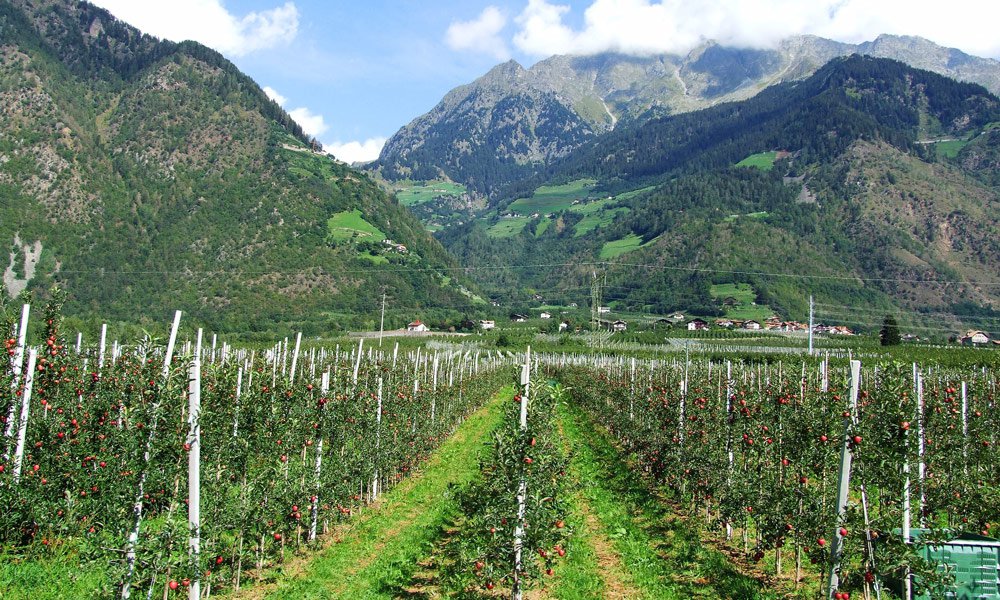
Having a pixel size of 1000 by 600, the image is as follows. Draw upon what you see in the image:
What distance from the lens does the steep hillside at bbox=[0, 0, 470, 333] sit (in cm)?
10600

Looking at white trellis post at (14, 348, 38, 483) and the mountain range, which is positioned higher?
the mountain range

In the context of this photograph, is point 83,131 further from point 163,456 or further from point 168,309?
point 163,456

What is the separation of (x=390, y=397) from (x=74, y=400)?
8.66 meters

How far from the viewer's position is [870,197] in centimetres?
16612

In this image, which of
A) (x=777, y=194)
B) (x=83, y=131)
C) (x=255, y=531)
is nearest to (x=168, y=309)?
(x=83, y=131)

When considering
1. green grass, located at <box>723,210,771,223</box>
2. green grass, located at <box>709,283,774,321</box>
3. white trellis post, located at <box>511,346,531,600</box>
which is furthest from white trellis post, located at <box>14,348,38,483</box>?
green grass, located at <box>723,210,771,223</box>

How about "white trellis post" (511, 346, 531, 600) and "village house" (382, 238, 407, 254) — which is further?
"village house" (382, 238, 407, 254)

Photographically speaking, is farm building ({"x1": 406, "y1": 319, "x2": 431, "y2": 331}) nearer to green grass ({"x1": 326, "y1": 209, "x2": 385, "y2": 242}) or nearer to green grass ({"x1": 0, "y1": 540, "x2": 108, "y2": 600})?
green grass ({"x1": 326, "y1": 209, "x2": 385, "y2": 242})

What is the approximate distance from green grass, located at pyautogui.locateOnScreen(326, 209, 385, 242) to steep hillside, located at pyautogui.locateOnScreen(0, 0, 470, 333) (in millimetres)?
569

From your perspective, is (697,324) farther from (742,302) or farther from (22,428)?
(22,428)

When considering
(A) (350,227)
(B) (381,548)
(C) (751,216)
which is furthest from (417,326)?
(C) (751,216)

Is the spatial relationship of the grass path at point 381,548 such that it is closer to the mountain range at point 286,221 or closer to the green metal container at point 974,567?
the green metal container at point 974,567

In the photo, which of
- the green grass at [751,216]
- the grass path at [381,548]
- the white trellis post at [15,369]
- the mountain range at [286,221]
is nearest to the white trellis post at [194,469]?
the grass path at [381,548]

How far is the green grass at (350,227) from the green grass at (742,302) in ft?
270
